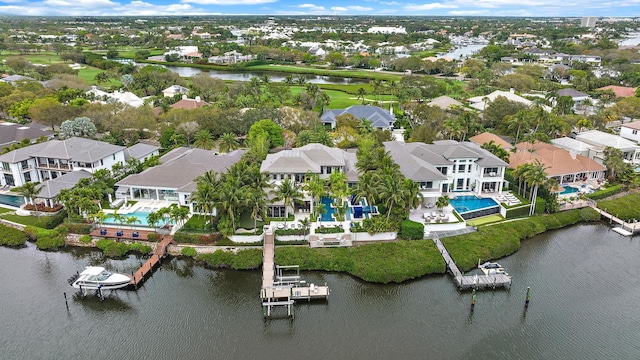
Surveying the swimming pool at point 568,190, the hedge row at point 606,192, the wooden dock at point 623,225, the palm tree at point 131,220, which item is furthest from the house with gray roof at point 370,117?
the palm tree at point 131,220

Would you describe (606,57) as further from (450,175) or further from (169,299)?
(169,299)

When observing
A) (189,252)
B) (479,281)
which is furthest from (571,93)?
(189,252)

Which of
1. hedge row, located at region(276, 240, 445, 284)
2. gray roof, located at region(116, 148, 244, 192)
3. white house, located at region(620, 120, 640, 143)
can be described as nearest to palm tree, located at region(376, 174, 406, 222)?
hedge row, located at region(276, 240, 445, 284)

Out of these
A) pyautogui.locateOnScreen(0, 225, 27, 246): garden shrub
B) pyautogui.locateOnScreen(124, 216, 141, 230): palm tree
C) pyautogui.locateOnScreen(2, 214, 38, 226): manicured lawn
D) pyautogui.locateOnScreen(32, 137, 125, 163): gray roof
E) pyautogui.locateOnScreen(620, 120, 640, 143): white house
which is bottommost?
pyautogui.locateOnScreen(0, 225, 27, 246): garden shrub

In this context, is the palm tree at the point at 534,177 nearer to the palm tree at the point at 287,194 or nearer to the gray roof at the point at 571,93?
the palm tree at the point at 287,194

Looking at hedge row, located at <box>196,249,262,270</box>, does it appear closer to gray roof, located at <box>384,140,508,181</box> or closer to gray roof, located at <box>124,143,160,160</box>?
gray roof, located at <box>384,140,508,181</box>

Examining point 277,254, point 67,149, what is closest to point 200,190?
point 277,254

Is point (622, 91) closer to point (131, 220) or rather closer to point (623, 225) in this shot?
point (623, 225)
